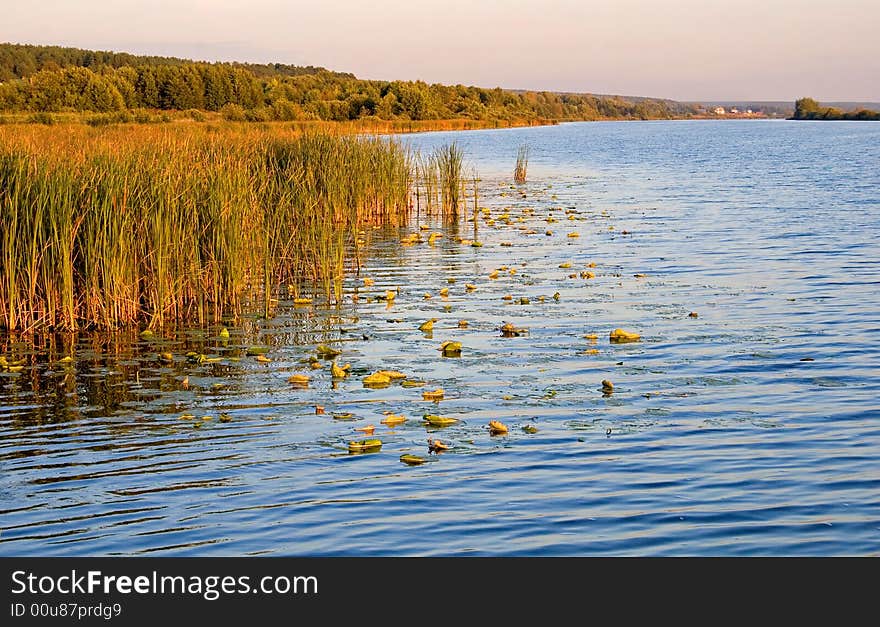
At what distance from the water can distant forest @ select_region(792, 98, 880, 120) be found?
14021 centimetres

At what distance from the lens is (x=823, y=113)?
158 m

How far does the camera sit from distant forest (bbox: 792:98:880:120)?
14600cm

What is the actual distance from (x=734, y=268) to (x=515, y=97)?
138061 millimetres

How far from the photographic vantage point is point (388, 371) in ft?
37.6

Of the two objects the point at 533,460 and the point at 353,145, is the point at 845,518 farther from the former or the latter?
the point at 353,145

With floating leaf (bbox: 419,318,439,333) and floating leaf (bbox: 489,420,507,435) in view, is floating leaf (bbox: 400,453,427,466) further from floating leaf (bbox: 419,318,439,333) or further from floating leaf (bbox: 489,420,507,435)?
floating leaf (bbox: 419,318,439,333)

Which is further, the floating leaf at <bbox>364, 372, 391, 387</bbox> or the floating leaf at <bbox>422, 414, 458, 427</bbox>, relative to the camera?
the floating leaf at <bbox>364, 372, 391, 387</bbox>

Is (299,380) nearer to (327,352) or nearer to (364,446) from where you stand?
(327,352)

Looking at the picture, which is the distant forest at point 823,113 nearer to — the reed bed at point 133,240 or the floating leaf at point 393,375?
the reed bed at point 133,240

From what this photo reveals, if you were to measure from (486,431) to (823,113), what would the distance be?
162513mm

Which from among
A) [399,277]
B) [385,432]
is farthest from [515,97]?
[385,432]

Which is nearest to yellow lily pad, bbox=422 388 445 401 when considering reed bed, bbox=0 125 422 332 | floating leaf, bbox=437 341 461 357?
floating leaf, bbox=437 341 461 357

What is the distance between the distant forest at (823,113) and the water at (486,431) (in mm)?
140207

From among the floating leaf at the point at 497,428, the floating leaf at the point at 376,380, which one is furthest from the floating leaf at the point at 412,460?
the floating leaf at the point at 376,380
